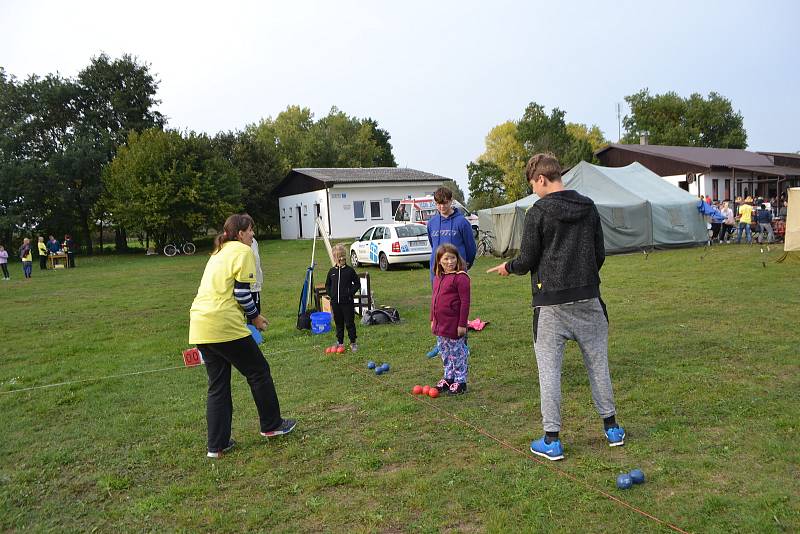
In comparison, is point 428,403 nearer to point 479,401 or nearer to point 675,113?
point 479,401

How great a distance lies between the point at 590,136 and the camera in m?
76.5

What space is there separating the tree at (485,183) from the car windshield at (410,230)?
43.3m

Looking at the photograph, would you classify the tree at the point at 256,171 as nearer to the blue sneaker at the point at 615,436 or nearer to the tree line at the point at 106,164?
the tree line at the point at 106,164

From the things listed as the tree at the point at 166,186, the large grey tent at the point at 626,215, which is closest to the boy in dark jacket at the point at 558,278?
the large grey tent at the point at 626,215

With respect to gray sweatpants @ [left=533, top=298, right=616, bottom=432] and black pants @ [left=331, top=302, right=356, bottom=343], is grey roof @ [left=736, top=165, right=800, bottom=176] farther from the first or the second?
gray sweatpants @ [left=533, top=298, right=616, bottom=432]

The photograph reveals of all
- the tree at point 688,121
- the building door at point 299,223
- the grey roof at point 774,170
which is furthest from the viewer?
the tree at point 688,121

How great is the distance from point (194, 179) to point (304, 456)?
33479 millimetres

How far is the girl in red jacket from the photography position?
5.75 m

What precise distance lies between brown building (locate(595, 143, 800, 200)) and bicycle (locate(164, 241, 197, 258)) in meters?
28.8

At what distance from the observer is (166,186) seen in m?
34.4

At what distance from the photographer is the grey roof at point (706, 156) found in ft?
125

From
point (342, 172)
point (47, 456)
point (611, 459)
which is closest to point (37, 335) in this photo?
point (47, 456)

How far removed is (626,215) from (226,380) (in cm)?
1829

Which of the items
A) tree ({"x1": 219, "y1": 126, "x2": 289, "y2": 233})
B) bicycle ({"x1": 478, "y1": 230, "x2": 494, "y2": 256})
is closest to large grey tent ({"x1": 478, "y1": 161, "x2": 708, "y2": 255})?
bicycle ({"x1": 478, "y1": 230, "x2": 494, "y2": 256})
